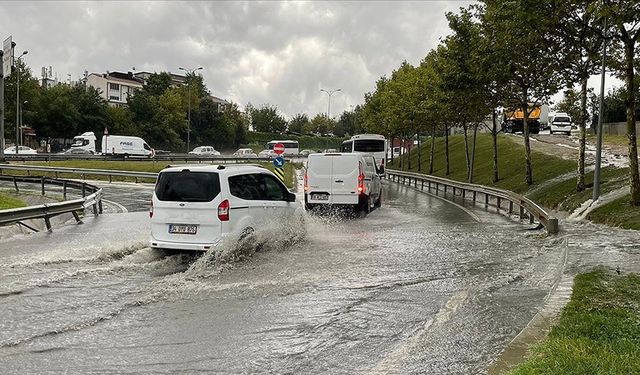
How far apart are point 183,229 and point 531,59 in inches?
776

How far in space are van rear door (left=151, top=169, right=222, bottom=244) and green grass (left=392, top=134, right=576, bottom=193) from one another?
20801 mm

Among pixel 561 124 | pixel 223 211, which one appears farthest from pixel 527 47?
pixel 561 124

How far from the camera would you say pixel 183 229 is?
419 inches

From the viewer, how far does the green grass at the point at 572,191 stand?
2136 centimetres

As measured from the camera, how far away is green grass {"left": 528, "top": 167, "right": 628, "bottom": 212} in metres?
21.4

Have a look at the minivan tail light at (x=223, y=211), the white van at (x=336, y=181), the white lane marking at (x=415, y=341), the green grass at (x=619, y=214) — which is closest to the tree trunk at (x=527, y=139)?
the green grass at (x=619, y=214)

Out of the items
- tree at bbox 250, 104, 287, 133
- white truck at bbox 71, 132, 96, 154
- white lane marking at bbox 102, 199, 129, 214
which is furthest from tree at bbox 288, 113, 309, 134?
white lane marking at bbox 102, 199, 129, 214

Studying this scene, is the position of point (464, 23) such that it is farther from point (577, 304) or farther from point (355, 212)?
point (577, 304)

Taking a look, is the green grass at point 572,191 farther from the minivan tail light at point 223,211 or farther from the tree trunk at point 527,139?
the minivan tail light at point 223,211

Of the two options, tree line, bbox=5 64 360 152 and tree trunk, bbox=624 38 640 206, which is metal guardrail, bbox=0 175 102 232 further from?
tree line, bbox=5 64 360 152

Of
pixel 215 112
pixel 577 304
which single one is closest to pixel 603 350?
pixel 577 304

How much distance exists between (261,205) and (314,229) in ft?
13.6

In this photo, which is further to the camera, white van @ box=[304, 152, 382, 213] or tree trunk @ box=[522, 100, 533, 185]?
tree trunk @ box=[522, 100, 533, 185]

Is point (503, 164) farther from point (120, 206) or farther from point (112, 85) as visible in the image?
point (112, 85)
